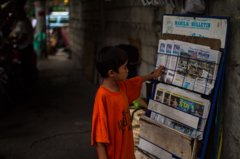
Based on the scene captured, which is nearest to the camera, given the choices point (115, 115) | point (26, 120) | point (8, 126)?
point (115, 115)

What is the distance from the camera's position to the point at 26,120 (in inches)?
182

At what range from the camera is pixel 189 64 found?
90.4 inches

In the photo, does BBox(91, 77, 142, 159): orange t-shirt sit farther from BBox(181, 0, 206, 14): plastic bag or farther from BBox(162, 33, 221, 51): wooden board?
BBox(181, 0, 206, 14): plastic bag

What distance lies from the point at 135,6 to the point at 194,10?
2181 mm

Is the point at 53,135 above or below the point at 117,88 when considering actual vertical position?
below

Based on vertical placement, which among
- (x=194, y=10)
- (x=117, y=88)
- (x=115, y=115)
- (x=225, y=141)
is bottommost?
(x=225, y=141)

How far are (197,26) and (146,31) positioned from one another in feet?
5.76

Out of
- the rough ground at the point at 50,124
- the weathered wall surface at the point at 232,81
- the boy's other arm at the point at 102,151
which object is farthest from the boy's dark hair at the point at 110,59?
the rough ground at the point at 50,124

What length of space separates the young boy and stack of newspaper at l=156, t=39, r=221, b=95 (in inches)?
25.0

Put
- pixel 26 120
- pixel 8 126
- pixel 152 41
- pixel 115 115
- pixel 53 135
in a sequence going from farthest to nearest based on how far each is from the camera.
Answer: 1. pixel 26 120
2. pixel 8 126
3. pixel 53 135
4. pixel 152 41
5. pixel 115 115

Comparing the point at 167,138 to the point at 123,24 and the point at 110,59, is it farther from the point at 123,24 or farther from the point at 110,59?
the point at 123,24

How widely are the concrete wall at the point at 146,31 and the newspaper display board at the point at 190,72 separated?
4.7 inches

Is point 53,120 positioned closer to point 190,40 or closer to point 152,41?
point 152,41

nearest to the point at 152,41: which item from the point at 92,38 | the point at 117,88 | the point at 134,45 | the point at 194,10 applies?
the point at 134,45
